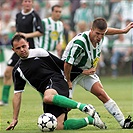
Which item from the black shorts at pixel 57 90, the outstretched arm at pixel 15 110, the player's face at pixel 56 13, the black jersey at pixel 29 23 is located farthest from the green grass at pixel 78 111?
the player's face at pixel 56 13

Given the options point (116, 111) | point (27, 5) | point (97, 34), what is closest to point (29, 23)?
point (27, 5)

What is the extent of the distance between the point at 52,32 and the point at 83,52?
19.6 ft

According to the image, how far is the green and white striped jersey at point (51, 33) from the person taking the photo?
14.5 m

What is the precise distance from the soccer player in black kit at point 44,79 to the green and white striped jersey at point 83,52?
5.6 inches

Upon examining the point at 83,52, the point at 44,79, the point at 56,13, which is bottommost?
the point at 44,79

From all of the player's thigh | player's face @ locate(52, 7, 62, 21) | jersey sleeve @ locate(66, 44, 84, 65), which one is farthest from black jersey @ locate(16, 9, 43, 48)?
jersey sleeve @ locate(66, 44, 84, 65)

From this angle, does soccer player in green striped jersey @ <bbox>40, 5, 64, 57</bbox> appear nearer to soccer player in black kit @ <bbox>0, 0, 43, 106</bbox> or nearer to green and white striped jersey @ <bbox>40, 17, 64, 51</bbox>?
green and white striped jersey @ <bbox>40, 17, 64, 51</bbox>

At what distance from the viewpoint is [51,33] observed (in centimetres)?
1468

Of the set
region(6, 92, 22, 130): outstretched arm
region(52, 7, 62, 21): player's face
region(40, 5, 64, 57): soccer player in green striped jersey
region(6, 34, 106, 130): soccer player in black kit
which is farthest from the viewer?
region(40, 5, 64, 57): soccer player in green striped jersey

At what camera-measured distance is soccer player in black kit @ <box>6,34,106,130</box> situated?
8289 millimetres

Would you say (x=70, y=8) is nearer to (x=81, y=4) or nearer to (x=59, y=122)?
(x=81, y=4)

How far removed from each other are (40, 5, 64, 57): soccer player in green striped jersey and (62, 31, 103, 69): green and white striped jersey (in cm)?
540

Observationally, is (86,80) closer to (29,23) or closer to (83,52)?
(83,52)

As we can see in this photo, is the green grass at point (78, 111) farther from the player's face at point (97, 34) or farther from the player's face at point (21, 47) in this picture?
the player's face at point (97, 34)
